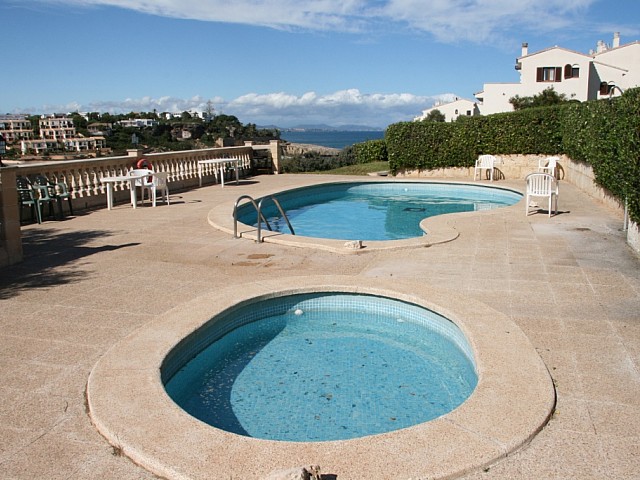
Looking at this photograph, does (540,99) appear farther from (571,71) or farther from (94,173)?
(94,173)

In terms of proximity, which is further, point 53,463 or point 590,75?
point 590,75

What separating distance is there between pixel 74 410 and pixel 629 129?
9.19 metres

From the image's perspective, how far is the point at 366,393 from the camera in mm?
4750

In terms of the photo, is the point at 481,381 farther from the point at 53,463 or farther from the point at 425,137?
the point at 425,137

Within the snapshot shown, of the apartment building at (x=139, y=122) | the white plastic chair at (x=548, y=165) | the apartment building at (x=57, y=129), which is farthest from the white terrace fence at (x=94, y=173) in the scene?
the apartment building at (x=139, y=122)

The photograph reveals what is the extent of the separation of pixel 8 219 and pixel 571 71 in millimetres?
61071

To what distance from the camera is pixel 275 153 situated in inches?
915

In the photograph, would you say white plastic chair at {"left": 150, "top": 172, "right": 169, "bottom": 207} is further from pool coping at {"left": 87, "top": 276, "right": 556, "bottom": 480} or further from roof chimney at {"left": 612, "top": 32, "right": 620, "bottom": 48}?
roof chimney at {"left": 612, "top": 32, "right": 620, "bottom": 48}

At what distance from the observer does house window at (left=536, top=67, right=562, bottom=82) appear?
57.7 meters

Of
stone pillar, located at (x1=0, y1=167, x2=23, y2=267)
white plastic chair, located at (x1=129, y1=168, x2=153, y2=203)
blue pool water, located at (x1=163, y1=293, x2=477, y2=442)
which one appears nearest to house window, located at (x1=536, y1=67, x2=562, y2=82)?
white plastic chair, located at (x1=129, y1=168, x2=153, y2=203)

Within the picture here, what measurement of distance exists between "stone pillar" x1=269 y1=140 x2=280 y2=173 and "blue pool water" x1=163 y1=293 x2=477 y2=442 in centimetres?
1715

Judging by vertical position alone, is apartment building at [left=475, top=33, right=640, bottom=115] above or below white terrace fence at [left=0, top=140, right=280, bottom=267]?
above

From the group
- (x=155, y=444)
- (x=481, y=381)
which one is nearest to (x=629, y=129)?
(x=481, y=381)

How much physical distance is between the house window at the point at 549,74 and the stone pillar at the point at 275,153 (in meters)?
45.6
